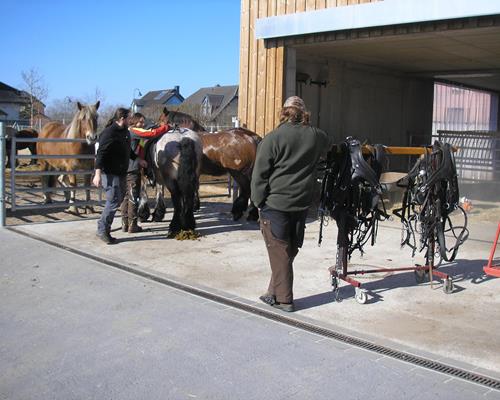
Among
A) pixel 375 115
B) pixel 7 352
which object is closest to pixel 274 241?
pixel 7 352

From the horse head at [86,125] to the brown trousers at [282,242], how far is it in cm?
550

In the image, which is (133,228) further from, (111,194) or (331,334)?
(331,334)

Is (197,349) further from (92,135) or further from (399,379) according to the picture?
(92,135)

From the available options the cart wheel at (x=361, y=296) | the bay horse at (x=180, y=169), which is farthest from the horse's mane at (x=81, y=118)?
the cart wheel at (x=361, y=296)

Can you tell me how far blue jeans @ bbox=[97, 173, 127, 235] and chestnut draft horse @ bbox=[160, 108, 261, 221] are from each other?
7.41ft

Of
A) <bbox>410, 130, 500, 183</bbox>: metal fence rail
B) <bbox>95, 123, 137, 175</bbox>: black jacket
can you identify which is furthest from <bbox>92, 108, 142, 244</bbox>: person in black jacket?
→ <bbox>410, 130, 500, 183</bbox>: metal fence rail

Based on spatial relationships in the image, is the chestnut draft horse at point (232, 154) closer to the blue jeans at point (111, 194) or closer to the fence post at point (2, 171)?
the blue jeans at point (111, 194)

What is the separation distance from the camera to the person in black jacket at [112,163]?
25.6 ft

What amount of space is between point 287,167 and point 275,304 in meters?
1.25

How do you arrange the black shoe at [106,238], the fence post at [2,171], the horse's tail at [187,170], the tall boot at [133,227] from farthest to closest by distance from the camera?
the fence post at [2,171] < the tall boot at [133,227] < the horse's tail at [187,170] < the black shoe at [106,238]

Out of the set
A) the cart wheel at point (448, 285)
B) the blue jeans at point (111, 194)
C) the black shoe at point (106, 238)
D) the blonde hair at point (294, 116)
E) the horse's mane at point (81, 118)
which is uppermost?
the horse's mane at point (81, 118)

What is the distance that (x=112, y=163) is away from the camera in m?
7.95

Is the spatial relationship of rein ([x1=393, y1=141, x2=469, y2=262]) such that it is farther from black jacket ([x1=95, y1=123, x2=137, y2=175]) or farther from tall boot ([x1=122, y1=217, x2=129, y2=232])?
tall boot ([x1=122, y1=217, x2=129, y2=232])

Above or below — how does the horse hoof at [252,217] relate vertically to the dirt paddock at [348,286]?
above
